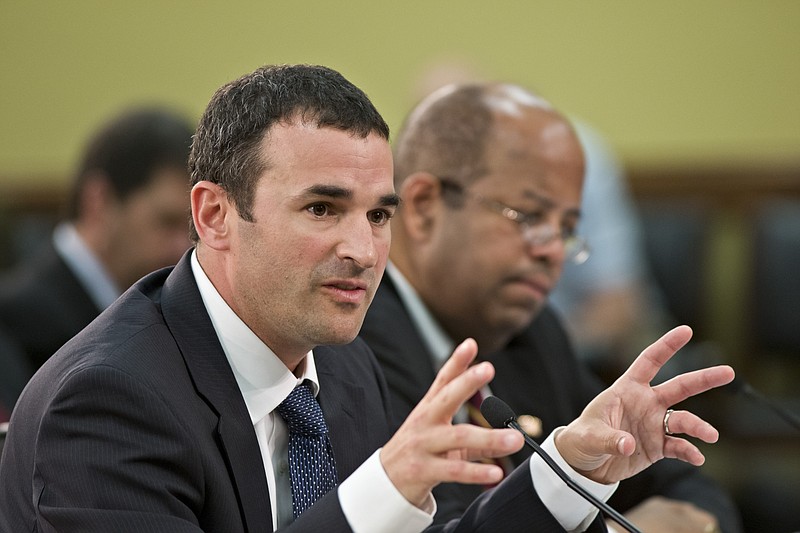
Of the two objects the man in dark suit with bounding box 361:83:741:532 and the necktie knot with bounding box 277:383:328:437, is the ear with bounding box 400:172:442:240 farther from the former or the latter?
the necktie knot with bounding box 277:383:328:437

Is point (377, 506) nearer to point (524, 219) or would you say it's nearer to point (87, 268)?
point (524, 219)

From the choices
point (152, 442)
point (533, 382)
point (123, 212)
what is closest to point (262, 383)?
point (152, 442)

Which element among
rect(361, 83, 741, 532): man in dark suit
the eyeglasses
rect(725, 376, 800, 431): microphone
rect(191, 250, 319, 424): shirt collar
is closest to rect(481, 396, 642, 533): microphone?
rect(191, 250, 319, 424): shirt collar

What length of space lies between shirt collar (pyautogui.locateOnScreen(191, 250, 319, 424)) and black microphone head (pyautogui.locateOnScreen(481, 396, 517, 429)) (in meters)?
0.33

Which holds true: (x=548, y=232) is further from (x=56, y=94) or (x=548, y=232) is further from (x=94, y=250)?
(x=56, y=94)

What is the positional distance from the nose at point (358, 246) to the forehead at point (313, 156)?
0.22 ft

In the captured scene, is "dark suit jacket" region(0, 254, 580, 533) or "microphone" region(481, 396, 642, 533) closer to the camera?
"dark suit jacket" region(0, 254, 580, 533)

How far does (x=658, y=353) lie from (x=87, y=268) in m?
2.85

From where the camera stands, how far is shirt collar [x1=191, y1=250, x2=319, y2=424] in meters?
1.84

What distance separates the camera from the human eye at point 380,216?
181cm

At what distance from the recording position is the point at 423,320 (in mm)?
2691

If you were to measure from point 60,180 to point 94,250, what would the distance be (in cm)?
154

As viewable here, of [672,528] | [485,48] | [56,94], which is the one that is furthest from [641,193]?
[672,528]

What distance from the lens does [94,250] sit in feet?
14.1
